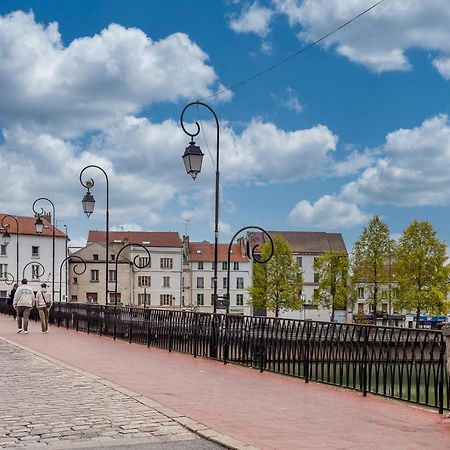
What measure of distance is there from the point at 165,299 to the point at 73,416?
85093 mm

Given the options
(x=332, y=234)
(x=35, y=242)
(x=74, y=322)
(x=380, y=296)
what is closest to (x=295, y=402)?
(x=74, y=322)

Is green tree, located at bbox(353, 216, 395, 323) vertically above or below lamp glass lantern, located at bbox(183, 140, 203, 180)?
below

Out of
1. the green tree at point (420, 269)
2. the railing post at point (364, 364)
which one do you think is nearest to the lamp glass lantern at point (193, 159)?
the railing post at point (364, 364)

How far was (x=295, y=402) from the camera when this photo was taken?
9648 millimetres

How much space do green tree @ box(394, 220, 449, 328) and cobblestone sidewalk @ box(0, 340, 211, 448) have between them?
41.5 meters

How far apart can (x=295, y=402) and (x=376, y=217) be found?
46599mm

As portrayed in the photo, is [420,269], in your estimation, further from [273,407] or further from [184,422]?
[184,422]

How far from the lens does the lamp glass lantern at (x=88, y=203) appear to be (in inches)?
1040

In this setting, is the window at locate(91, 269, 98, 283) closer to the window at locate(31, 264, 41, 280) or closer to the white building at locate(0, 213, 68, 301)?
the white building at locate(0, 213, 68, 301)

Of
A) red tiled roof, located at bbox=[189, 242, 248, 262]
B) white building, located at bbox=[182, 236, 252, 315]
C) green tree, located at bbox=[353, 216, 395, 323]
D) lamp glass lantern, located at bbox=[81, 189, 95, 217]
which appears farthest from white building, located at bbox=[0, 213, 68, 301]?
lamp glass lantern, located at bbox=[81, 189, 95, 217]

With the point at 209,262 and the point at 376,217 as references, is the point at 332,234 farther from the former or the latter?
the point at 376,217

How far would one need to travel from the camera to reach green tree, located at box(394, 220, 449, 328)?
50.1m

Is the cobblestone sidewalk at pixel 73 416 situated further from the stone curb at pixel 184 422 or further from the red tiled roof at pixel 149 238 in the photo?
the red tiled roof at pixel 149 238

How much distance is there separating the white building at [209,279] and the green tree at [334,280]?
96.0ft
